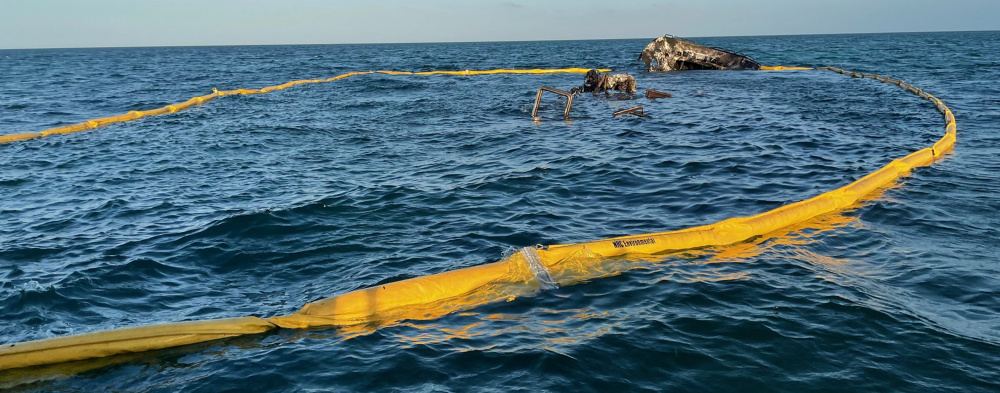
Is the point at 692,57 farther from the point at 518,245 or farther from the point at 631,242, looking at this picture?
the point at 631,242

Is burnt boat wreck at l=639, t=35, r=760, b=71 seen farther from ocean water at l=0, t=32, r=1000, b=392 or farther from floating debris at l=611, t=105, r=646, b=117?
floating debris at l=611, t=105, r=646, b=117

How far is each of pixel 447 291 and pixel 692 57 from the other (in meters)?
39.8

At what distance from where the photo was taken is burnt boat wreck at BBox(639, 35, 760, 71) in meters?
44.7

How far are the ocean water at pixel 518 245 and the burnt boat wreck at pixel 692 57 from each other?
65.4ft

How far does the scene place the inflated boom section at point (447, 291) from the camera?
720 centimetres

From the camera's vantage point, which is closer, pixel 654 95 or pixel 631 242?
pixel 631 242

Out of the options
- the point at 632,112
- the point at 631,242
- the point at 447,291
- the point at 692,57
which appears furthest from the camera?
the point at 692,57

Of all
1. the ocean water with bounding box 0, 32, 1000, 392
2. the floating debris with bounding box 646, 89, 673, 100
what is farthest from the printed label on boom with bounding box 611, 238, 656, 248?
the floating debris with bounding box 646, 89, 673, 100

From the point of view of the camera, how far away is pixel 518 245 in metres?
11.4

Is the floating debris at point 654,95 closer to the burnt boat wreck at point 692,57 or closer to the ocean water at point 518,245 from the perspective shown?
the ocean water at point 518,245

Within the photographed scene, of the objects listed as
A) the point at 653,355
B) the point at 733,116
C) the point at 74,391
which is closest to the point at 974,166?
the point at 733,116

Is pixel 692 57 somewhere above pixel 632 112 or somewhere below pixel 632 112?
above

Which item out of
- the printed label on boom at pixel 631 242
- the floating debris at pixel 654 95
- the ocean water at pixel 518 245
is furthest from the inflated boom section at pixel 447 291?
the floating debris at pixel 654 95

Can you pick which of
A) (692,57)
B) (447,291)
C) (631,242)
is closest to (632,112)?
(631,242)
